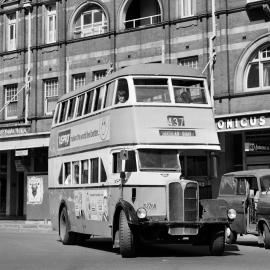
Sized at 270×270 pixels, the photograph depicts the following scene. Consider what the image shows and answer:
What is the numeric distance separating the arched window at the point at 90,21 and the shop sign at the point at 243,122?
9.09 meters

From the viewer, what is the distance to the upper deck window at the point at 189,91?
50.2ft

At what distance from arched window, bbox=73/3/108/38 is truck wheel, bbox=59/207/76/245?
14.7 metres

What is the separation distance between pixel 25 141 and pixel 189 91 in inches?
729

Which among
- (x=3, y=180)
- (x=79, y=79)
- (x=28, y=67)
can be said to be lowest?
(x=3, y=180)

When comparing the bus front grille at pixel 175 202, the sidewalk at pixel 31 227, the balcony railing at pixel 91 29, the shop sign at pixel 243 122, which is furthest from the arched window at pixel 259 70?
the bus front grille at pixel 175 202

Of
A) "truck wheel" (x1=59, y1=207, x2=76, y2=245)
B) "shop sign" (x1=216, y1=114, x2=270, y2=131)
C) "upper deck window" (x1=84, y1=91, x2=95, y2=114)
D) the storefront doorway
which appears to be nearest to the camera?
"upper deck window" (x1=84, y1=91, x2=95, y2=114)

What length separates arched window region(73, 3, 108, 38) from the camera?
104 ft

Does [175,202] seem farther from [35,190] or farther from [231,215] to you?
[35,190]

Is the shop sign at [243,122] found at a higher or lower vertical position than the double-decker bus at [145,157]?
higher

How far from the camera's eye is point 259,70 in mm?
Answer: 26406

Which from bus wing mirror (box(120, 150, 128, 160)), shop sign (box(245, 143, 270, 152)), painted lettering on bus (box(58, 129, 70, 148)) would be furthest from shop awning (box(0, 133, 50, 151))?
bus wing mirror (box(120, 150, 128, 160))

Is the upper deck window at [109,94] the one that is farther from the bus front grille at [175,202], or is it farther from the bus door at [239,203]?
the bus door at [239,203]

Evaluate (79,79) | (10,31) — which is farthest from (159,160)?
(10,31)

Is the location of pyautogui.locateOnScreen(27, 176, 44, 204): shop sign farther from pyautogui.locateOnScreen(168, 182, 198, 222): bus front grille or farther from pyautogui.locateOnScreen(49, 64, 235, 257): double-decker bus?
pyautogui.locateOnScreen(168, 182, 198, 222): bus front grille
